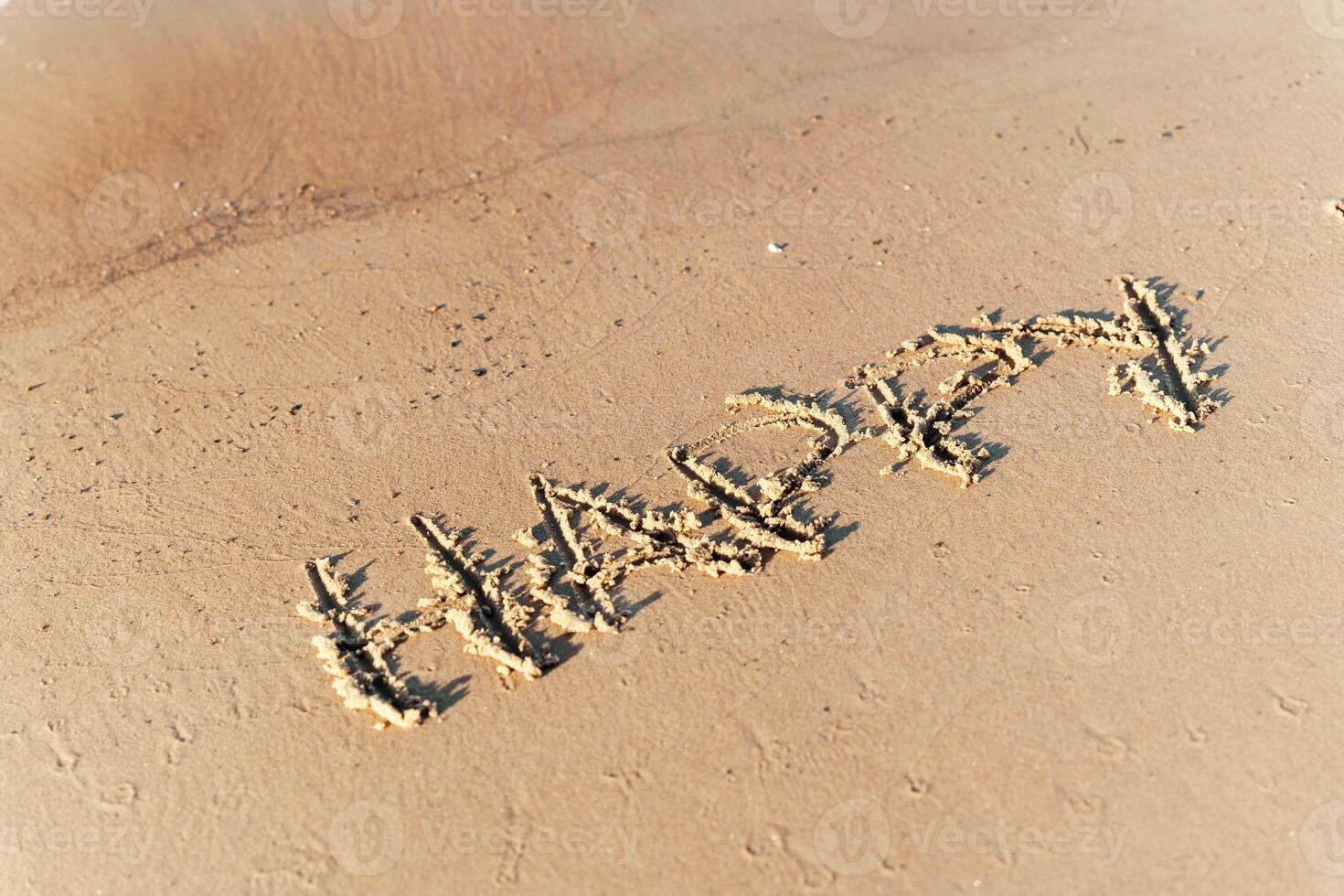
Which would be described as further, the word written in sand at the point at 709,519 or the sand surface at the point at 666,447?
the word written in sand at the point at 709,519

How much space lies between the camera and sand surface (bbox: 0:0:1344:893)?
3240 millimetres

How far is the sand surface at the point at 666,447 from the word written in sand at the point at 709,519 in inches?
1.1

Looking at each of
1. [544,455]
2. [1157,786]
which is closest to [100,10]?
[544,455]

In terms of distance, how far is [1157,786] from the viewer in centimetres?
317

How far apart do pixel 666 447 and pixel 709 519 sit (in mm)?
443

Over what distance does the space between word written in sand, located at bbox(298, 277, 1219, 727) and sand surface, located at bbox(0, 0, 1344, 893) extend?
29 mm

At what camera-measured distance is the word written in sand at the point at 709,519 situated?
3674 millimetres

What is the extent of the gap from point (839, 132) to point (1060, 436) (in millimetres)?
2568

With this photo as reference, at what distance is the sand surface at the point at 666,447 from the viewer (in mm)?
3240

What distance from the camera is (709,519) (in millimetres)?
4020

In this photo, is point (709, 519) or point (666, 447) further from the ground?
point (666, 447)

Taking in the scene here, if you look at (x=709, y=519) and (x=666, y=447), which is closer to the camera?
(x=709, y=519)

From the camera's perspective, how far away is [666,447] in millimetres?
4305

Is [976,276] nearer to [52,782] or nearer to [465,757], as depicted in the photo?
[465,757]
